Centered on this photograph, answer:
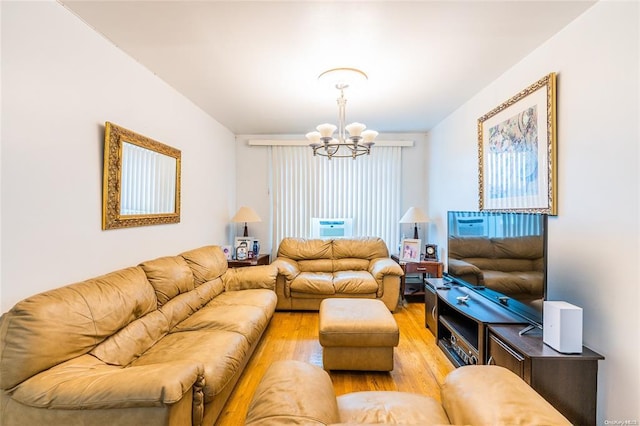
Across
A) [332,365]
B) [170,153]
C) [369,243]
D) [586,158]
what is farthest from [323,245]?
[586,158]

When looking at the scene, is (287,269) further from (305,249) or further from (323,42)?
(323,42)

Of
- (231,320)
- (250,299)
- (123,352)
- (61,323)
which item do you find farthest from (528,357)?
(61,323)

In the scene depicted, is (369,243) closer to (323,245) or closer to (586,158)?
(323,245)

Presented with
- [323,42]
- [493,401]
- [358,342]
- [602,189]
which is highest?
[323,42]

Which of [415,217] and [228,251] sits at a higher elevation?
[415,217]

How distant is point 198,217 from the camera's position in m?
3.46

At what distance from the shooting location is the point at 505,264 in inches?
81.9

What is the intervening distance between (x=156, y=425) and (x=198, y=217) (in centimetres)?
254

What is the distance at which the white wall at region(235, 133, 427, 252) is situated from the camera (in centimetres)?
467

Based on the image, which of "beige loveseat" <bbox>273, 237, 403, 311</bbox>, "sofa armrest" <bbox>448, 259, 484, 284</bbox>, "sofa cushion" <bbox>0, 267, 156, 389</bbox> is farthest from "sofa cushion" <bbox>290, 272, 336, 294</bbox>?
"sofa cushion" <bbox>0, 267, 156, 389</bbox>

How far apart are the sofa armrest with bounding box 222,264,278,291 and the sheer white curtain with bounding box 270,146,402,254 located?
1422 millimetres

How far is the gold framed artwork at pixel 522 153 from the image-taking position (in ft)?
6.57

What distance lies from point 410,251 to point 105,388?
366cm

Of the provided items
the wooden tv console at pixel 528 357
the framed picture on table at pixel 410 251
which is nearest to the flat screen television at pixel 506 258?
the wooden tv console at pixel 528 357
